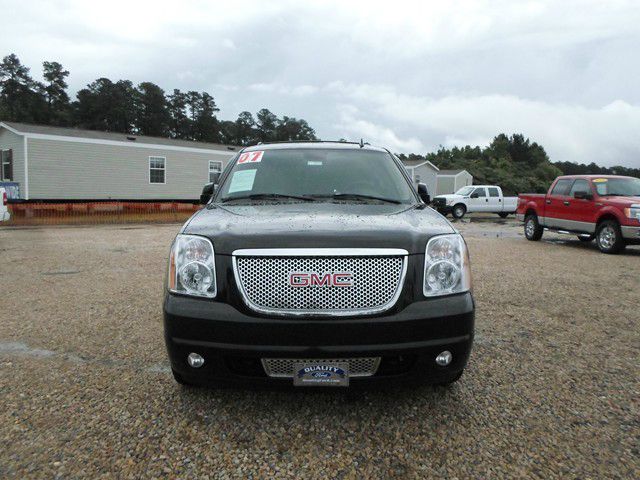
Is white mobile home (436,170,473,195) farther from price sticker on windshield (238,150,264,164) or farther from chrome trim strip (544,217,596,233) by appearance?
price sticker on windshield (238,150,264,164)

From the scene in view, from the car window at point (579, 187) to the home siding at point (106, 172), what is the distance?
1775 centimetres

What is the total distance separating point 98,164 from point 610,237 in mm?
19346

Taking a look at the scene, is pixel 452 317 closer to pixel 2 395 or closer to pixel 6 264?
pixel 2 395

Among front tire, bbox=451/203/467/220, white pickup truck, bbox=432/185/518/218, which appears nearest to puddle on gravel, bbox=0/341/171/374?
white pickup truck, bbox=432/185/518/218

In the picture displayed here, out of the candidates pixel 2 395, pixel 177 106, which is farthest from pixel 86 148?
pixel 177 106

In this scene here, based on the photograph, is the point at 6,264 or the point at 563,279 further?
the point at 6,264

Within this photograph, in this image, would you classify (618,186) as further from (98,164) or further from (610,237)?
(98,164)

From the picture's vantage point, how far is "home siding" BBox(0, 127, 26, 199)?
60.2 feet

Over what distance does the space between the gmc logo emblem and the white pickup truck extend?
22.8m

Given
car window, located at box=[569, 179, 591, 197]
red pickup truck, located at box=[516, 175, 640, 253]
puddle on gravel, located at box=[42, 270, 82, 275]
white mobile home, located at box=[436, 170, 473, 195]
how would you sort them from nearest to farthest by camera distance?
puddle on gravel, located at box=[42, 270, 82, 275] → red pickup truck, located at box=[516, 175, 640, 253] → car window, located at box=[569, 179, 591, 197] → white mobile home, located at box=[436, 170, 473, 195]

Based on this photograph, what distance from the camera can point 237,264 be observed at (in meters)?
2.38

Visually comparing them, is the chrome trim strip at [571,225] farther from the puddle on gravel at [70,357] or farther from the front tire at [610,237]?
the puddle on gravel at [70,357]

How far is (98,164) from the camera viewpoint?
20281 mm

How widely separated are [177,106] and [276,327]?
74333mm
